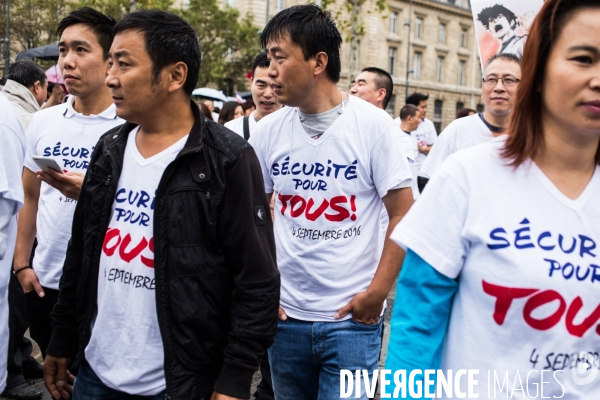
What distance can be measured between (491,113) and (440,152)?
403 mm

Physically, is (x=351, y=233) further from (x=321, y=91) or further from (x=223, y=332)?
(x=223, y=332)

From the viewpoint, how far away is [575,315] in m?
1.71

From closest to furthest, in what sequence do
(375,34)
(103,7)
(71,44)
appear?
(71,44) → (103,7) → (375,34)

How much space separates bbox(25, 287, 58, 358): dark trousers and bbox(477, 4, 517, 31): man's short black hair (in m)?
2.86

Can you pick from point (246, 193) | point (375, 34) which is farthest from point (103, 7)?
point (246, 193)

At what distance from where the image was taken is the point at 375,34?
163ft

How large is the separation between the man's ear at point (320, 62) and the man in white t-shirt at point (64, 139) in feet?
3.66

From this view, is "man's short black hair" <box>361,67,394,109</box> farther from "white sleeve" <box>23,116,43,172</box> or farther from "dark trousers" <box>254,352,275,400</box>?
"white sleeve" <box>23,116,43,172</box>

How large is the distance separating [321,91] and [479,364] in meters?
1.63

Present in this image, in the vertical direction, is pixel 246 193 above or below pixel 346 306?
above

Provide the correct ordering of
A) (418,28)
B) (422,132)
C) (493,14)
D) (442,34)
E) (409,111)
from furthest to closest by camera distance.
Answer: (442,34)
(418,28)
(422,132)
(409,111)
(493,14)

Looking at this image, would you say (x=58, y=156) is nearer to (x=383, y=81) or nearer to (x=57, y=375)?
(x=57, y=375)

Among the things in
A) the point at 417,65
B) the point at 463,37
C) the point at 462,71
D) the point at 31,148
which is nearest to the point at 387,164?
the point at 31,148

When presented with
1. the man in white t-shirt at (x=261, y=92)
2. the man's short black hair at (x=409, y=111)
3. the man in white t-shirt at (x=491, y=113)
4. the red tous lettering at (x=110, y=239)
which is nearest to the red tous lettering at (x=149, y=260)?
the red tous lettering at (x=110, y=239)
